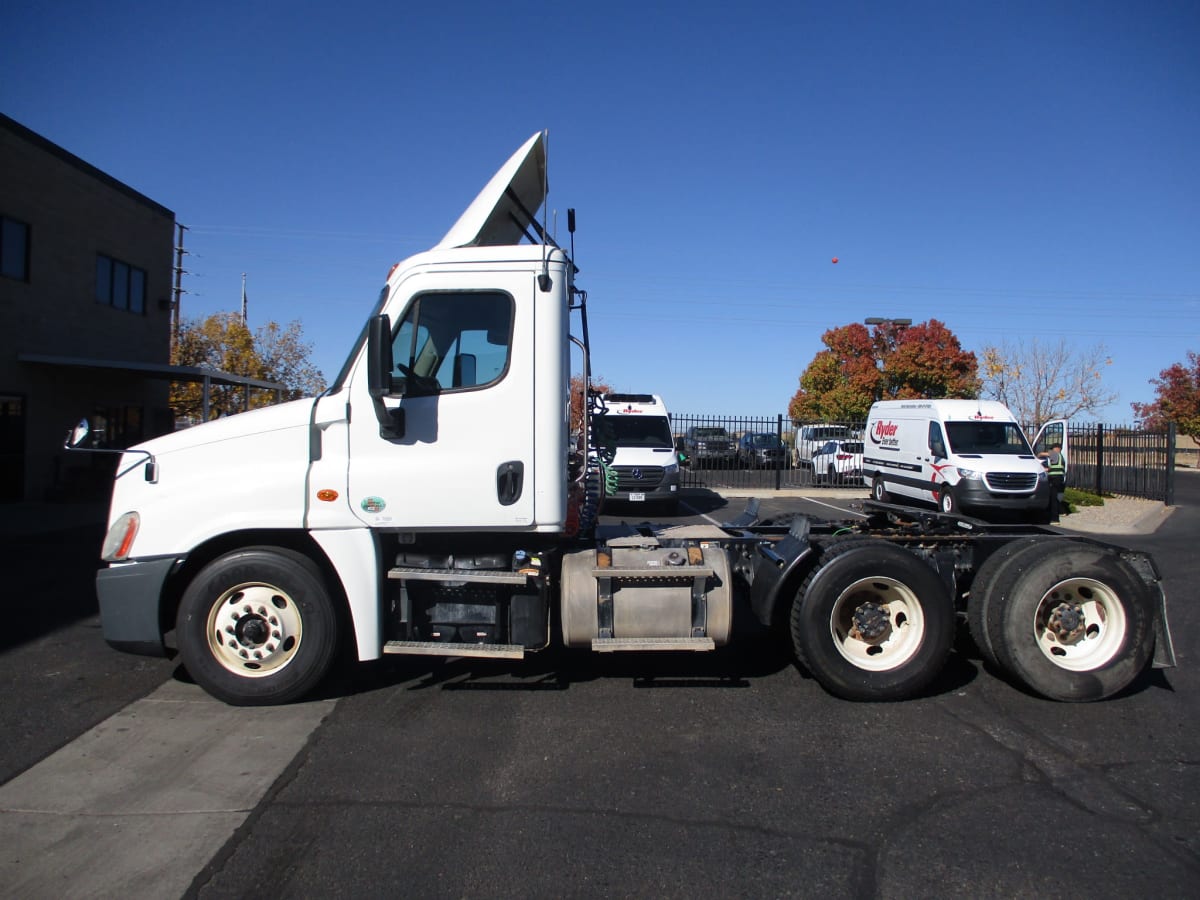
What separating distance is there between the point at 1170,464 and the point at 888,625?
20.5 meters

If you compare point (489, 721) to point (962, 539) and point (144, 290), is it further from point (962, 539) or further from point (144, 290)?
point (144, 290)

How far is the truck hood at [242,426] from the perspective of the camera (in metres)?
5.07

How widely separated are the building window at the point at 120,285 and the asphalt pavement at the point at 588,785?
15.5 meters

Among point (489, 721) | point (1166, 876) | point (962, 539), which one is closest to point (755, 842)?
point (1166, 876)

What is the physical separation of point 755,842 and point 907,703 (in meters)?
2.20

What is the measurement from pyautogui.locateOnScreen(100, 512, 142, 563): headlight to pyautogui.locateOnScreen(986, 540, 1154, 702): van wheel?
18.0 ft

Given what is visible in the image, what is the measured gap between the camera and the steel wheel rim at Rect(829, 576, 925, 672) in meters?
5.24

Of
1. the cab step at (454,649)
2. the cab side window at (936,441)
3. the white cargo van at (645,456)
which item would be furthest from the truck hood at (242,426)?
the cab side window at (936,441)

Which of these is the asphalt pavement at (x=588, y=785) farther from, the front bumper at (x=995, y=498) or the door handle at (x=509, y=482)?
the front bumper at (x=995, y=498)

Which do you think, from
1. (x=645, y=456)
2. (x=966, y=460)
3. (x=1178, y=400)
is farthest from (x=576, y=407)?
(x=1178, y=400)

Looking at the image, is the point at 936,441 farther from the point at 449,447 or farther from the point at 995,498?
the point at 449,447

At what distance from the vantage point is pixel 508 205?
591 centimetres

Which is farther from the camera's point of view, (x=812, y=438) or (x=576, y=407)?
(x=812, y=438)

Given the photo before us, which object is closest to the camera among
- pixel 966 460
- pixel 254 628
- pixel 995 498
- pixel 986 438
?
pixel 254 628
